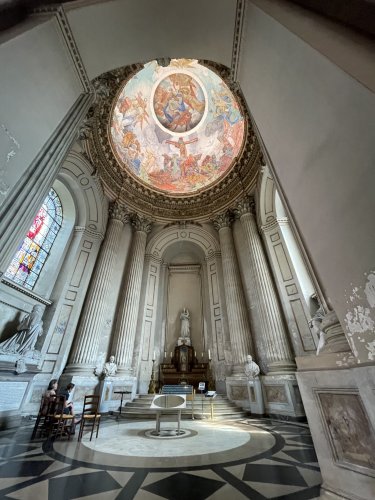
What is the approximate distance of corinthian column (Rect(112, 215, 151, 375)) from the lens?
7.72 meters

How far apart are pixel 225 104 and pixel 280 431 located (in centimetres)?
1378

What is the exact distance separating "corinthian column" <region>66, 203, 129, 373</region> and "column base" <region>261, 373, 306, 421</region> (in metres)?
5.41

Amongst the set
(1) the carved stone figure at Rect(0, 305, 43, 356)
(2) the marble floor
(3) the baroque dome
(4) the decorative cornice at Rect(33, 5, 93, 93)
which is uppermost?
(3) the baroque dome

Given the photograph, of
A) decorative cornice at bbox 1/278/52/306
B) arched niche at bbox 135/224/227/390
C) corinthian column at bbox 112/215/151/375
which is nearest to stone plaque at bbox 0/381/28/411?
decorative cornice at bbox 1/278/52/306

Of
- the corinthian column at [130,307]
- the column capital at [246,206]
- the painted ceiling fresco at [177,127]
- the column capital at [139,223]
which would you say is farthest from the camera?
the painted ceiling fresco at [177,127]

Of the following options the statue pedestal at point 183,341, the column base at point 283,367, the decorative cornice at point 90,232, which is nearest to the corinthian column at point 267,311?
the column base at point 283,367

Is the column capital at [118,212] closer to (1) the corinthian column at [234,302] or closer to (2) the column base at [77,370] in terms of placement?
(1) the corinthian column at [234,302]

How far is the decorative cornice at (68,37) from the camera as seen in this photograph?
2.40m

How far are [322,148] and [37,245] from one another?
826 cm

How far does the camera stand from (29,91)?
2.27 m

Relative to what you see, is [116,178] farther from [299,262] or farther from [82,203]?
[299,262]

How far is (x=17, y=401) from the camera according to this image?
15.4ft

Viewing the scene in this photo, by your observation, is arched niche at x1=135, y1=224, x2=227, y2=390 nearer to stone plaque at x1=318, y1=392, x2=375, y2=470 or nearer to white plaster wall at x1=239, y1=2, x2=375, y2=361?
stone plaque at x1=318, y1=392, x2=375, y2=470

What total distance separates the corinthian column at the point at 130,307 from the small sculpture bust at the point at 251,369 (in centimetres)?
408
